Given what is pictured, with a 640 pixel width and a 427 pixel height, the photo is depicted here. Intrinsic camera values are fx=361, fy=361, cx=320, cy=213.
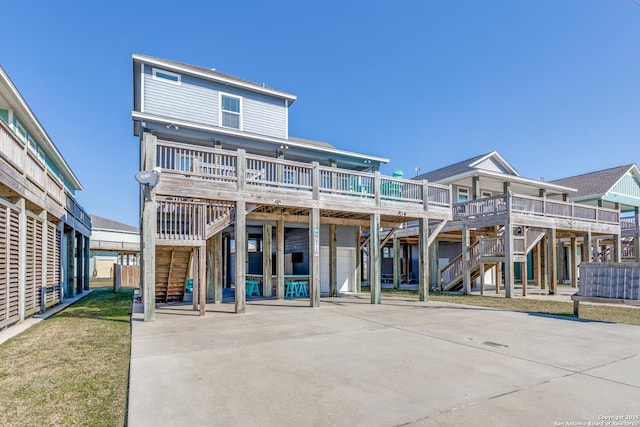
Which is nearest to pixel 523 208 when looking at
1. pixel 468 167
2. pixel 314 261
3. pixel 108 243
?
pixel 468 167

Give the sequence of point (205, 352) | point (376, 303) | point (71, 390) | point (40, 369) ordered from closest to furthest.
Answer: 1. point (71, 390)
2. point (40, 369)
3. point (205, 352)
4. point (376, 303)

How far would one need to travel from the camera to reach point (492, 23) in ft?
42.5

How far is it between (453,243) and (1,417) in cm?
2394

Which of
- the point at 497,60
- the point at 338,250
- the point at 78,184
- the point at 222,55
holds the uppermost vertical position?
the point at 222,55

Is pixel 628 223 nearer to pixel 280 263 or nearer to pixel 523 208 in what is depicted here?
pixel 523 208

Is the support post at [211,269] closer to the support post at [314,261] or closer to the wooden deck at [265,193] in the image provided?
the wooden deck at [265,193]

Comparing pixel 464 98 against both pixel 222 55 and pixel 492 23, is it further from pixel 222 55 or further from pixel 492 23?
pixel 222 55

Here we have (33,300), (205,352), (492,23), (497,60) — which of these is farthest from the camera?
(497,60)

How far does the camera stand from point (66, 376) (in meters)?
4.25

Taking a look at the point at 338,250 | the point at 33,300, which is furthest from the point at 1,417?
the point at 338,250

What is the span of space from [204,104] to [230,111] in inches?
39.6

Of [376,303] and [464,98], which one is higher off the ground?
[464,98]

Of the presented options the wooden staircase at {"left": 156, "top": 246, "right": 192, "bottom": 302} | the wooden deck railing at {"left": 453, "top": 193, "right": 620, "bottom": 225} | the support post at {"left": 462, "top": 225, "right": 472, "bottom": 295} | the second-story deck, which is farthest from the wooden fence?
the wooden staircase at {"left": 156, "top": 246, "right": 192, "bottom": 302}

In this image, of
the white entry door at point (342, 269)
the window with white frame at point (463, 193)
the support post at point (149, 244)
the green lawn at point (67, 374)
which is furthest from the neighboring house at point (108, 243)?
the green lawn at point (67, 374)
